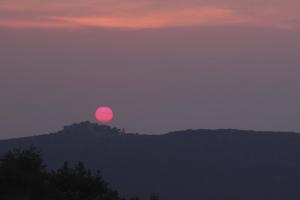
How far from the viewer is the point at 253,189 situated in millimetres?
155375

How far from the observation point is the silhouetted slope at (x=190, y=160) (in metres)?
153

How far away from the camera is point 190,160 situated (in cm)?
17188

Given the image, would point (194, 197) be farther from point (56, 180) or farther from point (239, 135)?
point (56, 180)

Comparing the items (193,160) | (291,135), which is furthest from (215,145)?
(291,135)

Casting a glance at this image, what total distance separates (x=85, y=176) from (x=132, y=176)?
118239 millimetres

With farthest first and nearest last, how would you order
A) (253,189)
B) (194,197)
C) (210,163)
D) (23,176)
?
(210,163) < (253,189) < (194,197) < (23,176)

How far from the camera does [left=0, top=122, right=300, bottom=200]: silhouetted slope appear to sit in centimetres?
15312

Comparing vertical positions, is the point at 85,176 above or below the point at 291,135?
below

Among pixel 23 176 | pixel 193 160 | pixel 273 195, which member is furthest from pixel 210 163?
pixel 23 176

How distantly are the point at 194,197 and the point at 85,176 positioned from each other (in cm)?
10286

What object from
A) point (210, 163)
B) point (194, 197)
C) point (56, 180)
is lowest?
point (56, 180)

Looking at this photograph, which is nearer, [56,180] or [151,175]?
[56,180]

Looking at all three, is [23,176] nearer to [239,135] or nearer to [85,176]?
[85,176]

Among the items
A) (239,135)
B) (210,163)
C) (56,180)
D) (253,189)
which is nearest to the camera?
(56,180)
